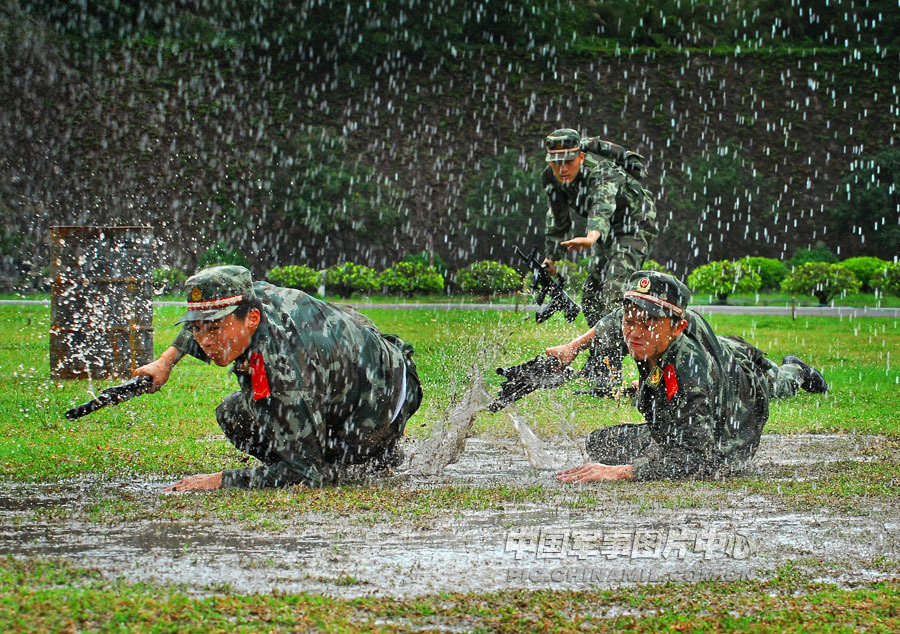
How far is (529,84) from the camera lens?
142ft

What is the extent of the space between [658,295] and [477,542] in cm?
181

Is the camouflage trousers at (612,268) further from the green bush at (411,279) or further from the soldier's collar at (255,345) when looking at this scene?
the green bush at (411,279)

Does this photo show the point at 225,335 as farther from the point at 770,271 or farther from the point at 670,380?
the point at 770,271

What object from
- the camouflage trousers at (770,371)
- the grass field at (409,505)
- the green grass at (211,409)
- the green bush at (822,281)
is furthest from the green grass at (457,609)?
the green bush at (822,281)

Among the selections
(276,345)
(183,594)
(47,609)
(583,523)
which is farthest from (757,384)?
(47,609)

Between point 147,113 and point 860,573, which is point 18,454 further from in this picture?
point 147,113

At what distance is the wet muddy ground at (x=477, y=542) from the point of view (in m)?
3.72

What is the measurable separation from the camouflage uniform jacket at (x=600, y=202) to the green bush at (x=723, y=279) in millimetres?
18136

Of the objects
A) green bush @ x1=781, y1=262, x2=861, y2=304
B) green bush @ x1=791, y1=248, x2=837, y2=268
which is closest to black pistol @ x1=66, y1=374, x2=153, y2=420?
green bush @ x1=781, y1=262, x2=861, y2=304

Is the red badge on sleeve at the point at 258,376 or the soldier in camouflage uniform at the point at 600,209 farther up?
the soldier in camouflage uniform at the point at 600,209

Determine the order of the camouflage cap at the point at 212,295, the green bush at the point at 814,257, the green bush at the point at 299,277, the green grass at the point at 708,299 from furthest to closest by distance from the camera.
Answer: the green bush at the point at 814,257
the green bush at the point at 299,277
the green grass at the point at 708,299
the camouflage cap at the point at 212,295

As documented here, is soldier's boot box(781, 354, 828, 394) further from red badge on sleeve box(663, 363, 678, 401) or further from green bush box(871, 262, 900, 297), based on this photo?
green bush box(871, 262, 900, 297)

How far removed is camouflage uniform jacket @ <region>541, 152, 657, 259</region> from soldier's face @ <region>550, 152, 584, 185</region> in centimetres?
5

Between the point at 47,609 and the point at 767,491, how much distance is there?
3.55 metres
